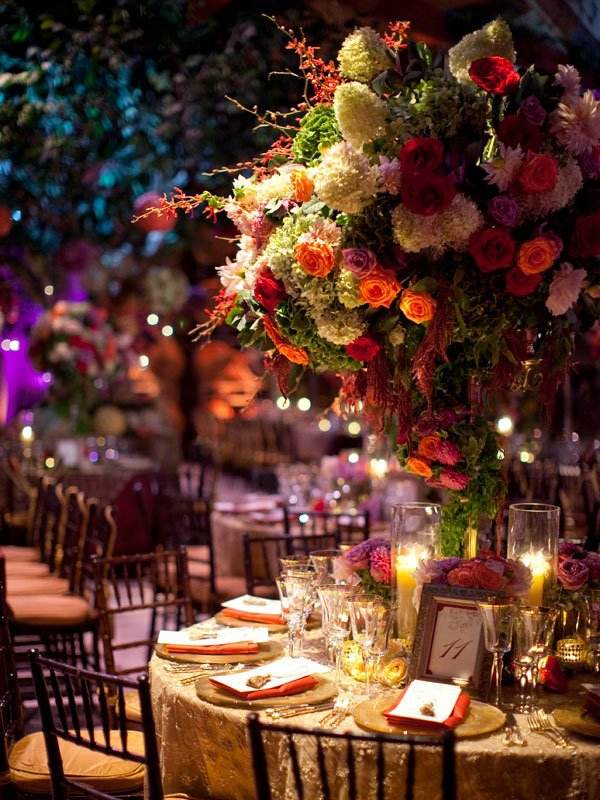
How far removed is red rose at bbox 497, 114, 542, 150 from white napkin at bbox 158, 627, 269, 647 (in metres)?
1.59

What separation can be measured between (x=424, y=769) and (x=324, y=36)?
4.08 m

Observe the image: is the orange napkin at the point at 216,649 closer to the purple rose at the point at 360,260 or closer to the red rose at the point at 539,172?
the purple rose at the point at 360,260

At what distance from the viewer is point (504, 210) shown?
2.81 metres

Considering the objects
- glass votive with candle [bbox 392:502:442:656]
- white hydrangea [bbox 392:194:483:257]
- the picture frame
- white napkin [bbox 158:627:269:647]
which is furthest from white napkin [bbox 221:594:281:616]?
white hydrangea [bbox 392:194:483:257]

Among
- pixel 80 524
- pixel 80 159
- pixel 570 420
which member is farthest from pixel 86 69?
pixel 570 420

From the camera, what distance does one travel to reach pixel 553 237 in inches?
112

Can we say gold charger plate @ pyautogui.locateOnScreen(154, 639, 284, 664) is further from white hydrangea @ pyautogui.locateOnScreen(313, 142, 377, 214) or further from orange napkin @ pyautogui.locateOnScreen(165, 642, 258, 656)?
white hydrangea @ pyautogui.locateOnScreen(313, 142, 377, 214)

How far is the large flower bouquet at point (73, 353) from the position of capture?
949cm

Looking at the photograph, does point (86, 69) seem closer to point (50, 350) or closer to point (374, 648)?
point (50, 350)

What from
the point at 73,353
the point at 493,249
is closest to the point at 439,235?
the point at 493,249

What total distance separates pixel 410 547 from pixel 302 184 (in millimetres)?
1062

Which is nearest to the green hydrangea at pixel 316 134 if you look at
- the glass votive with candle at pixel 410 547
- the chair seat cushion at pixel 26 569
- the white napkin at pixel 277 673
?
the glass votive with candle at pixel 410 547

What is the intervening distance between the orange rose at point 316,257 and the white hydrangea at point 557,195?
51 cm

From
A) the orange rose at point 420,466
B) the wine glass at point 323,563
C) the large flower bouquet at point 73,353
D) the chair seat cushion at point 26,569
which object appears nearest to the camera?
the orange rose at point 420,466
